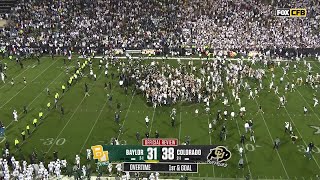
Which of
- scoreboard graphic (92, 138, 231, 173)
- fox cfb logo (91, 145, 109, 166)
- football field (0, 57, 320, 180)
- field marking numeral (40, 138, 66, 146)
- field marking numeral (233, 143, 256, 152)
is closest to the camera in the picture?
scoreboard graphic (92, 138, 231, 173)

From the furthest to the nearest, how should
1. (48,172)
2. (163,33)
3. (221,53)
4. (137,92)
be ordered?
(163,33) < (221,53) < (137,92) < (48,172)

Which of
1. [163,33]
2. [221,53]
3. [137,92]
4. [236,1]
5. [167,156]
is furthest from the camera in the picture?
[236,1]

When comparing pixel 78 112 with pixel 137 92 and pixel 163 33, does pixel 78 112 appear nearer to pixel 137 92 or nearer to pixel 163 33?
pixel 137 92

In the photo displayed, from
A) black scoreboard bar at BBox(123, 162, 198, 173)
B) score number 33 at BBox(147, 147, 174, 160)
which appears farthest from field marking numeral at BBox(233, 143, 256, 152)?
score number 33 at BBox(147, 147, 174, 160)

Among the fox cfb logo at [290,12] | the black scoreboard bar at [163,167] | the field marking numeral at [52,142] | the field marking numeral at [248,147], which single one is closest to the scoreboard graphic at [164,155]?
the black scoreboard bar at [163,167]

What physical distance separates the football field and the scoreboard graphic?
23.1ft

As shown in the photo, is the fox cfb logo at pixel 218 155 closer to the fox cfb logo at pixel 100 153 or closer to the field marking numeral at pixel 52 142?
the fox cfb logo at pixel 100 153

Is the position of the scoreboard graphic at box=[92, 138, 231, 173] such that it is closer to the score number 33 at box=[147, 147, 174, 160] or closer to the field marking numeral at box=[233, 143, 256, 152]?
the score number 33 at box=[147, 147, 174, 160]

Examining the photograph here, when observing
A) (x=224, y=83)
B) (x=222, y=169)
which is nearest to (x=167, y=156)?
(x=222, y=169)

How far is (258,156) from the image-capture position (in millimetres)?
22578

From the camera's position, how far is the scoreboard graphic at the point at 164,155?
1367 cm

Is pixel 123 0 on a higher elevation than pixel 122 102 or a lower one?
higher

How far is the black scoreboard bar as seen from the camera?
545 inches

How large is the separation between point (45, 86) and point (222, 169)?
18.1 metres
